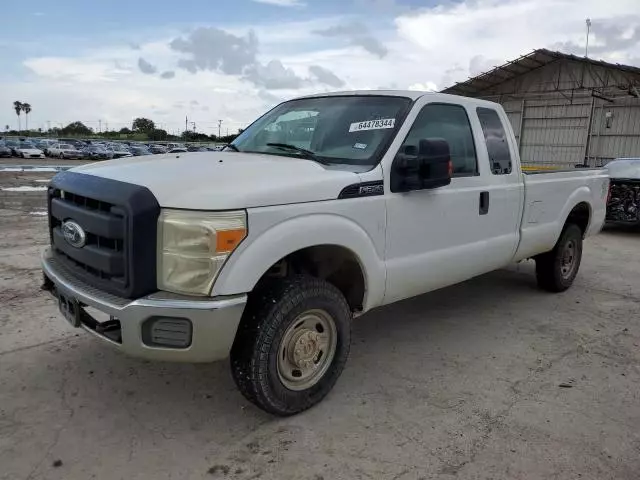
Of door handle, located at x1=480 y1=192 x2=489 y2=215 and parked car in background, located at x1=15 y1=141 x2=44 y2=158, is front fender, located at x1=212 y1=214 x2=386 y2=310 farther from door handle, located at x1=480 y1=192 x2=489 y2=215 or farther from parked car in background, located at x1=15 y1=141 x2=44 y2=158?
parked car in background, located at x1=15 y1=141 x2=44 y2=158

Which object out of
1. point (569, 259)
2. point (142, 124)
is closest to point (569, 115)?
point (569, 259)

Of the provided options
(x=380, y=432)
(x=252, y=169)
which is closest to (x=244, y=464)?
(x=380, y=432)

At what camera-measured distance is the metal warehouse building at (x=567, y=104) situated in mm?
21766

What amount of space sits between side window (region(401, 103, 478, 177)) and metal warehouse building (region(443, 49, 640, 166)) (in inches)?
798

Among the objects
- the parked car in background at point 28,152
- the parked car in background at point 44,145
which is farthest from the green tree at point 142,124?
the parked car in background at point 28,152

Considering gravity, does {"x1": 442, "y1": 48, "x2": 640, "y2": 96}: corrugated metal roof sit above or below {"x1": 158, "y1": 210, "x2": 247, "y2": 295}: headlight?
above

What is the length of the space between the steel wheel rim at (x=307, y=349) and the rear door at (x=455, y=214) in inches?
22.7

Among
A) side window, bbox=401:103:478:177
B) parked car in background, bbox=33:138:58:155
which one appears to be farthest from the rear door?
parked car in background, bbox=33:138:58:155

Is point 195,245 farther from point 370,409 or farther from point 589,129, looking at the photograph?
point 589,129

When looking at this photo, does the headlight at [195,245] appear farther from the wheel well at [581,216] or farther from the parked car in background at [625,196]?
the parked car in background at [625,196]

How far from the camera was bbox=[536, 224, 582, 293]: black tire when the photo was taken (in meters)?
5.93

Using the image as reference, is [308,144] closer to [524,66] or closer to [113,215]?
[113,215]

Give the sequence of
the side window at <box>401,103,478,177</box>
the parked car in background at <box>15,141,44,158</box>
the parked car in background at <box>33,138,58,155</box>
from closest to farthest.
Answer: the side window at <box>401,103,478,177</box> < the parked car in background at <box>15,141,44,158</box> < the parked car in background at <box>33,138,58,155</box>

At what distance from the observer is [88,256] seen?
3014 mm
